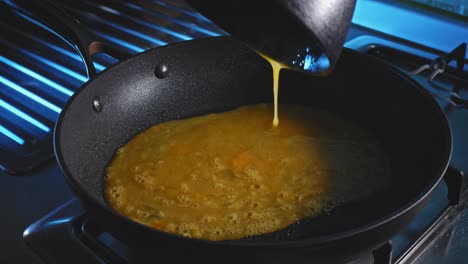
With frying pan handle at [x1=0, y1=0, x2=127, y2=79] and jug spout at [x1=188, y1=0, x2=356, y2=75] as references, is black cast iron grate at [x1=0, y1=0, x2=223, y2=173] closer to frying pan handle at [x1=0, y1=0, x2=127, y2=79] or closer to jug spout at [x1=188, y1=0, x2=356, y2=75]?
frying pan handle at [x1=0, y1=0, x2=127, y2=79]

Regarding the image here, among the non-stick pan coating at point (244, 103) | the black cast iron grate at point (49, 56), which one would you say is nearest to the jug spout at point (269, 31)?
the non-stick pan coating at point (244, 103)

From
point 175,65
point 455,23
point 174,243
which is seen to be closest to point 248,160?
point 175,65

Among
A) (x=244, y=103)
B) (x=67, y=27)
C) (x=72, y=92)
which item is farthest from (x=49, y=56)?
(x=244, y=103)

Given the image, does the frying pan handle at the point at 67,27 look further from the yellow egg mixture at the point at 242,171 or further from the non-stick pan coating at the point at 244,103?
the yellow egg mixture at the point at 242,171

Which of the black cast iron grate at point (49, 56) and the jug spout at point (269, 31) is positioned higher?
the jug spout at point (269, 31)

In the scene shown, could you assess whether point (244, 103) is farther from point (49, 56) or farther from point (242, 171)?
point (49, 56)

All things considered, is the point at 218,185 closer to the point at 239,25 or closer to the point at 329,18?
the point at 239,25

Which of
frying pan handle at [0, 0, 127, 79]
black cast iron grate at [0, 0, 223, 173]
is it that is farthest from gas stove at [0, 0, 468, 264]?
frying pan handle at [0, 0, 127, 79]
